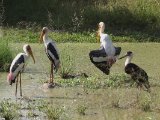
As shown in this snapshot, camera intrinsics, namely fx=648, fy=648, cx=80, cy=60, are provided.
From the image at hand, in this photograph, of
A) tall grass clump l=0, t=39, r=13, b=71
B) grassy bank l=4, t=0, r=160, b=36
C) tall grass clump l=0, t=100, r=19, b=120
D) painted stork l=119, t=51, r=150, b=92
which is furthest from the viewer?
grassy bank l=4, t=0, r=160, b=36

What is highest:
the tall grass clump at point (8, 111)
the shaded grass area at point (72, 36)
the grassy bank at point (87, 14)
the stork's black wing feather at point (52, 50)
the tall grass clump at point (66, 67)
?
the grassy bank at point (87, 14)

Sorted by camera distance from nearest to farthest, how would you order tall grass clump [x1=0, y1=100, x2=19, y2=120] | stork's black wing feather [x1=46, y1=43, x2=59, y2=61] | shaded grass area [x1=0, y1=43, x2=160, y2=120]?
tall grass clump [x1=0, y1=100, x2=19, y2=120]
shaded grass area [x1=0, y1=43, x2=160, y2=120]
stork's black wing feather [x1=46, y1=43, x2=59, y2=61]

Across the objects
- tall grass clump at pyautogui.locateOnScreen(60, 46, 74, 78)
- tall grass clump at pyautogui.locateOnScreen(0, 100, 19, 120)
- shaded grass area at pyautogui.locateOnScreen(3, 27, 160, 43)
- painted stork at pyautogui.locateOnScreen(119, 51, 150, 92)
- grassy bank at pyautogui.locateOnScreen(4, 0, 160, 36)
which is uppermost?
grassy bank at pyautogui.locateOnScreen(4, 0, 160, 36)

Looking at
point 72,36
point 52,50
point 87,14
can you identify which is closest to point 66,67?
point 52,50

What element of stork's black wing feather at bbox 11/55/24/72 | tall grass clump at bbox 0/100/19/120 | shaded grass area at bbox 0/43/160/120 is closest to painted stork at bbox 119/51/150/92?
shaded grass area at bbox 0/43/160/120

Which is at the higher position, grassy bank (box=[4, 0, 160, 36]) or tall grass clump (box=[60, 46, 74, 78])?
grassy bank (box=[4, 0, 160, 36])

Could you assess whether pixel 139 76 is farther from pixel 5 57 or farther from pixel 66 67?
pixel 5 57

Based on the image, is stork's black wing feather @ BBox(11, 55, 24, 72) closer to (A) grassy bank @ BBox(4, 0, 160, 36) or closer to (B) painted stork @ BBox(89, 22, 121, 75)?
(B) painted stork @ BBox(89, 22, 121, 75)

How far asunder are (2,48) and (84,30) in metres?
6.22

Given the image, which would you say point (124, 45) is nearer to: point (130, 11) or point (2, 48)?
point (130, 11)

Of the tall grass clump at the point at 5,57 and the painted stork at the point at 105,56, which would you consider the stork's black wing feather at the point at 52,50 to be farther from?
the tall grass clump at the point at 5,57

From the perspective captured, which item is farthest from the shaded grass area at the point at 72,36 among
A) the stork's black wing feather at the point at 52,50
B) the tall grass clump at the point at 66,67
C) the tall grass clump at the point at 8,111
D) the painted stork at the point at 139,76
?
the tall grass clump at the point at 8,111

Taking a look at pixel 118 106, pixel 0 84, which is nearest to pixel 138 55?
pixel 0 84

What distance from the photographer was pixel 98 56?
13.0 metres
